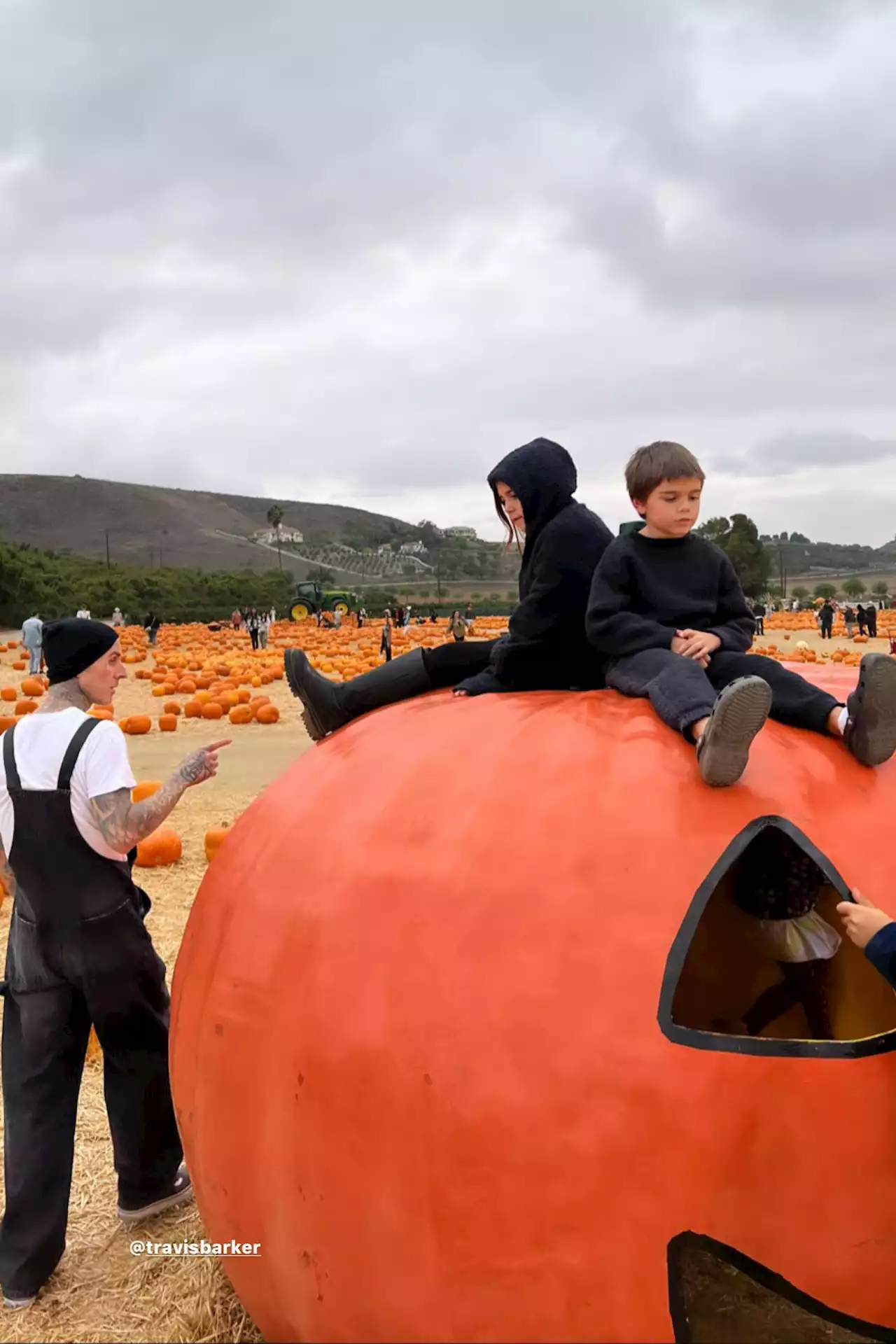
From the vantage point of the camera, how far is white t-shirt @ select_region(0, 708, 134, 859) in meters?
3.64

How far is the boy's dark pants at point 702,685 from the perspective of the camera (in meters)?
2.94

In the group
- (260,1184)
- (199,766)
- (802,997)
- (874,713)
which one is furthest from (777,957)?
(199,766)

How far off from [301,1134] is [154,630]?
38486mm

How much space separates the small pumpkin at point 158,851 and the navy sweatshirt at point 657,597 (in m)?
6.68

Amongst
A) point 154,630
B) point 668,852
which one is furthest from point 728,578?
point 154,630

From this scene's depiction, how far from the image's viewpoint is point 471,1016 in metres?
2.60

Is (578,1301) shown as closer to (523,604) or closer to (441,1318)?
(441,1318)

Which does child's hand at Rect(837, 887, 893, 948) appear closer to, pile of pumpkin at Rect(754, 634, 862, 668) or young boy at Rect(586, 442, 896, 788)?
young boy at Rect(586, 442, 896, 788)

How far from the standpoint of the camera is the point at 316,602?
60094 millimetres

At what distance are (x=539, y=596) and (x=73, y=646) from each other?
1.82m

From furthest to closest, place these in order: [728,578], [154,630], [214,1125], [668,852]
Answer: [154,630] < [728,578] < [214,1125] < [668,852]

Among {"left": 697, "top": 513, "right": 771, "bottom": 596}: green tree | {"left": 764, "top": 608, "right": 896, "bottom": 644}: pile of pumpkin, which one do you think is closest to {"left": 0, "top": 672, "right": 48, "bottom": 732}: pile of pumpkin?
{"left": 764, "top": 608, "right": 896, "bottom": 644}: pile of pumpkin

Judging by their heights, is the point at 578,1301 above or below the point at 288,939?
below

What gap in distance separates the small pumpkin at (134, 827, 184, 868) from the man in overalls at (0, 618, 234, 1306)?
5270mm
